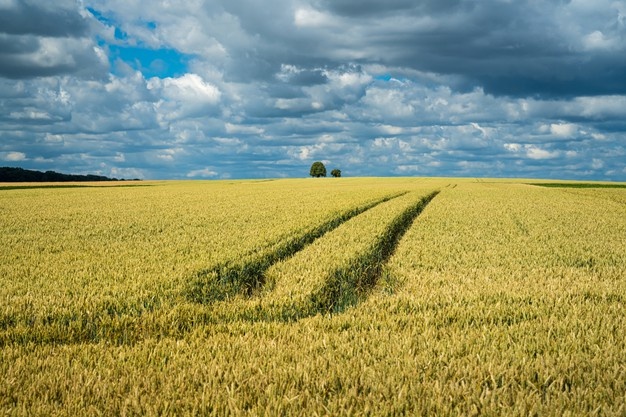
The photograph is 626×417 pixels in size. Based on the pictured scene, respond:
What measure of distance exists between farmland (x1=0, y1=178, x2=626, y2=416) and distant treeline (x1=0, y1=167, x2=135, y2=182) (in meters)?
111

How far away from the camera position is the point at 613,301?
7805 mm

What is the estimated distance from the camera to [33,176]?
11100cm

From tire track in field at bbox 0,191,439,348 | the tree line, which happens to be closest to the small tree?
the tree line

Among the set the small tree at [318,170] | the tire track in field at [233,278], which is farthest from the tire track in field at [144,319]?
the small tree at [318,170]

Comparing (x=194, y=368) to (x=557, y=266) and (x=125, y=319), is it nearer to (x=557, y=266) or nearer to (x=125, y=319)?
(x=125, y=319)

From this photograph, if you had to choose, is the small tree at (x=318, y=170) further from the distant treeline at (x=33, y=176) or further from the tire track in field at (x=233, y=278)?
the tire track in field at (x=233, y=278)

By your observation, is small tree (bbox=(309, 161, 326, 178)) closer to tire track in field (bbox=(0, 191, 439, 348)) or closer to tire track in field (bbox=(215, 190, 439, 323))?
tire track in field (bbox=(215, 190, 439, 323))

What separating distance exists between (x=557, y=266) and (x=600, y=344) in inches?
221

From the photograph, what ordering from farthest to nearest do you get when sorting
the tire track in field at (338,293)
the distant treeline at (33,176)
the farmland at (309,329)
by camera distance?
the distant treeline at (33,176) < the tire track in field at (338,293) < the farmland at (309,329)

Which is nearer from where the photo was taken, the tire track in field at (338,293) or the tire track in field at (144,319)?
the tire track in field at (144,319)

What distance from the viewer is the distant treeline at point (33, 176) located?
107312mm

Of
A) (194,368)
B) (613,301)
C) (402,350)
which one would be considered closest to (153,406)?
(194,368)

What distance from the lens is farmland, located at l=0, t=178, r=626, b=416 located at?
4.39 m

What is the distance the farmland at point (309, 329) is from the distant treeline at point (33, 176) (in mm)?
111379
